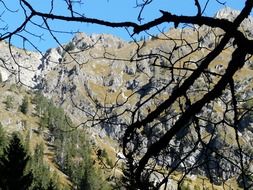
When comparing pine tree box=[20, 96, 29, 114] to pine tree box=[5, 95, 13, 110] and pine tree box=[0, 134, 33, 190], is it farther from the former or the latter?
pine tree box=[0, 134, 33, 190]

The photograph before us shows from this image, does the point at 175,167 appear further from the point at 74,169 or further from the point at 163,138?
the point at 74,169

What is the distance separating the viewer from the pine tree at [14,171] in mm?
38719

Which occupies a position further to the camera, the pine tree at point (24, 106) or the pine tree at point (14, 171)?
the pine tree at point (24, 106)

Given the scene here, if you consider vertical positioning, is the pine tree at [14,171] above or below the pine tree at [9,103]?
below

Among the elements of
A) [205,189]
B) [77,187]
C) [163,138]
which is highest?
[77,187]

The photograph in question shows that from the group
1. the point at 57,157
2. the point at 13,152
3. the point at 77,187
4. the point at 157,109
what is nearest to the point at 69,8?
the point at 157,109

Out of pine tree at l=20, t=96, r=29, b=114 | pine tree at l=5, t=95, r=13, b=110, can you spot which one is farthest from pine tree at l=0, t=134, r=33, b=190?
pine tree at l=5, t=95, r=13, b=110

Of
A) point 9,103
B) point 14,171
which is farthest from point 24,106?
point 14,171

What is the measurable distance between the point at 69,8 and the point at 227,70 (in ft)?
2.69

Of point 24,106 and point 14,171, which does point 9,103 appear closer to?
point 24,106

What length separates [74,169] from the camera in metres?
152

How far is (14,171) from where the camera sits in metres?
40.5

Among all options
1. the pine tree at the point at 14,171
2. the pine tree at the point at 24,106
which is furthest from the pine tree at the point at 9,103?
the pine tree at the point at 14,171

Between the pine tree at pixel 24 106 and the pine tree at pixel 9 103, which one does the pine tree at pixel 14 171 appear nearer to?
the pine tree at pixel 24 106
